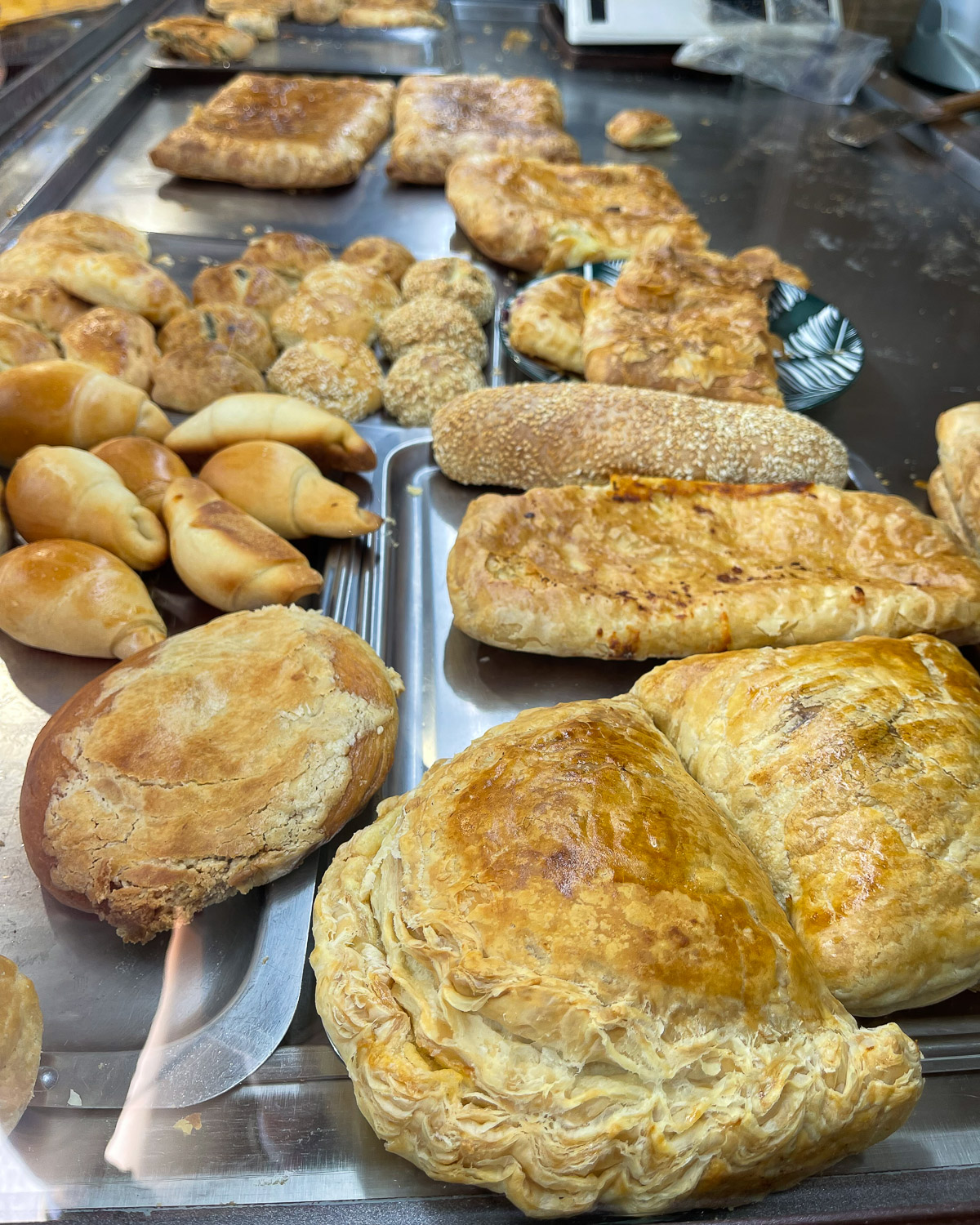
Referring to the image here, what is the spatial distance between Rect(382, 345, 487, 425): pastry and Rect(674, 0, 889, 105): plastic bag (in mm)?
3659

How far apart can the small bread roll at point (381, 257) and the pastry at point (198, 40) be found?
218 centimetres

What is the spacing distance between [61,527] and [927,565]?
1732 mm

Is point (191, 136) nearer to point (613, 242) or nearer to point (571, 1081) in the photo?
point (613, 242)

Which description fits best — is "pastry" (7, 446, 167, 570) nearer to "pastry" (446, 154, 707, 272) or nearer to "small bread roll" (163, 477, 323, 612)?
"small bread roll" (163, 477, 323, 612)

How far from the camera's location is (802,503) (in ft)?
5.78

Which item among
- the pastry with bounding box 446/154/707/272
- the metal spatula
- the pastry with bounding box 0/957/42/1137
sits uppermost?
the metal spatula

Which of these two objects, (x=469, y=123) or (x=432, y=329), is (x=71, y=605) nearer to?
(x=432, y=329)

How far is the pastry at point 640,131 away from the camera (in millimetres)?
3971

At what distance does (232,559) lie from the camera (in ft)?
5.11

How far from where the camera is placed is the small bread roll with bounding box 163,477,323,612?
1559 millimetres

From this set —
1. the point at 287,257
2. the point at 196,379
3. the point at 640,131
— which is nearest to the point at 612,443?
the point at 196,379

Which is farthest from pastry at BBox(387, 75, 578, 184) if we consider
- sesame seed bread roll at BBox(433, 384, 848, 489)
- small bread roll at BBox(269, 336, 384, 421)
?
sesame seed bread roll at BBox(433, 384, 848, 489)

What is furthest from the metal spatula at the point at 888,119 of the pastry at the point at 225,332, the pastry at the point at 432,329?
the pastry at the point at 225,332

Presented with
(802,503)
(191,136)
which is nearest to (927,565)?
(802,503)
